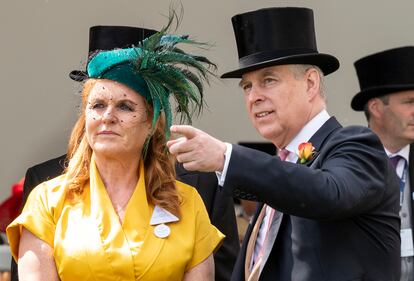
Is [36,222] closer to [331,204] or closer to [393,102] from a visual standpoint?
[331,204]

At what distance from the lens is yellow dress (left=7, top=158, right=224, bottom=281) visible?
3.72 meters

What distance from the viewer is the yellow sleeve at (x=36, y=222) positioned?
3752mm

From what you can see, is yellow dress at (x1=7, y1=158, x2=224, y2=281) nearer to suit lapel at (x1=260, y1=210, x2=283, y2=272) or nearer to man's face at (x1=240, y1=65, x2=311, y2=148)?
suit lapel at (x1=260, y1=210, x2=283, y2=272)

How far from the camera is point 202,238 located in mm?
3957

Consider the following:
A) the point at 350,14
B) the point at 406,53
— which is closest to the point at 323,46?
the point at 350,14

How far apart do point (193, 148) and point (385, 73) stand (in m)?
3.19

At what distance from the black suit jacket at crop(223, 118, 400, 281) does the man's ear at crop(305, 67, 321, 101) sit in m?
0.18

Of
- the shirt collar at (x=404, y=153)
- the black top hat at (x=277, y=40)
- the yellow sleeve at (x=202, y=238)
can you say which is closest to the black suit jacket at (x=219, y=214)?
the yellow sleeve at (x=202, y=238)

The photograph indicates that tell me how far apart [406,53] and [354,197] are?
305 centimetres

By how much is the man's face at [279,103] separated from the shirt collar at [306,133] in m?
0.03

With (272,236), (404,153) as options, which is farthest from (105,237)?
(404,153)

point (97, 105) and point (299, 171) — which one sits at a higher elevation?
point (97, 105)

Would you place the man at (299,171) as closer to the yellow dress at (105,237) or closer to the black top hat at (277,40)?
the black top hat at (277,40)

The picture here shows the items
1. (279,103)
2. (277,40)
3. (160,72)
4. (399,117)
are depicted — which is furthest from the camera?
(399,117)
